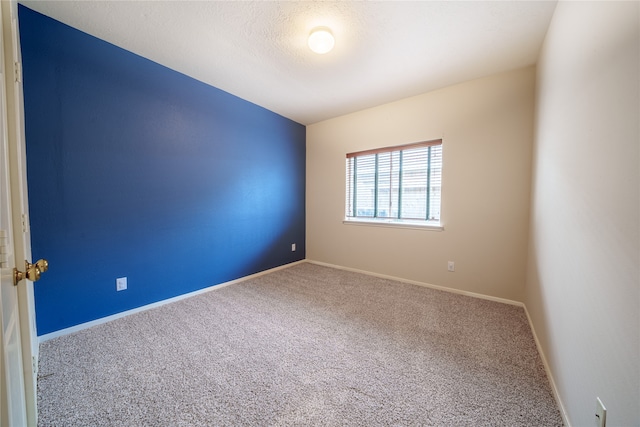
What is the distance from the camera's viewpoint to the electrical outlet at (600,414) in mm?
836

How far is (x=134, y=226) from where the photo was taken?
2266 millimetres

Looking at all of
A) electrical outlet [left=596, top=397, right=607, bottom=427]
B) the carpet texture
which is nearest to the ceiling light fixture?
the carpet texture

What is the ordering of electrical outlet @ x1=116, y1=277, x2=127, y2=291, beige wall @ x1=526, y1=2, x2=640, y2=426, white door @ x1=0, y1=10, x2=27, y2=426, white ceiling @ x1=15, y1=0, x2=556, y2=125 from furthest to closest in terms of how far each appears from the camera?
electrical outlet @ x1=116, y1=277, x2=127, y2=291
white ceiling @ x1=15, y1=0, x2=556, y2=125
beige wall @ x1=526, y1=2, x2=640, y2=426
white door @ x1=0, y1=10, x2=27, y2=426

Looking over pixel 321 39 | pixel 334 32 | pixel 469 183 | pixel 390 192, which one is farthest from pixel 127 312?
pixel 469 183

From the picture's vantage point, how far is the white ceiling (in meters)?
1.65

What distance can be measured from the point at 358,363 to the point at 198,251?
6.98 ft

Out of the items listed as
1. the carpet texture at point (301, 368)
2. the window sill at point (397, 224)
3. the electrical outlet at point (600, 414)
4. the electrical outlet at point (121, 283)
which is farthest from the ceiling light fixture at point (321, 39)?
the electrical outlet at point (121, 283)

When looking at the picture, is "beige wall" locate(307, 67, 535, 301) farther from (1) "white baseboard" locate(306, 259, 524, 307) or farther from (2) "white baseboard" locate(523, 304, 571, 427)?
(2) "white baseboard" locate(523, 304, 571, 427)

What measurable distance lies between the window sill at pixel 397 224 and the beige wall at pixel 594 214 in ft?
4.03

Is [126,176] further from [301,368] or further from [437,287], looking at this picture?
[437,287]

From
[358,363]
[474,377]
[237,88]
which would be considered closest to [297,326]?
[358,363]

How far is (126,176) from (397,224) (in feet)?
10.1

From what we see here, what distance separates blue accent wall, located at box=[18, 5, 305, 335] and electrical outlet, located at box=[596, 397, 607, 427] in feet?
10.2

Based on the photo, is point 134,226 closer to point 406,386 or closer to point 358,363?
point 358,363
